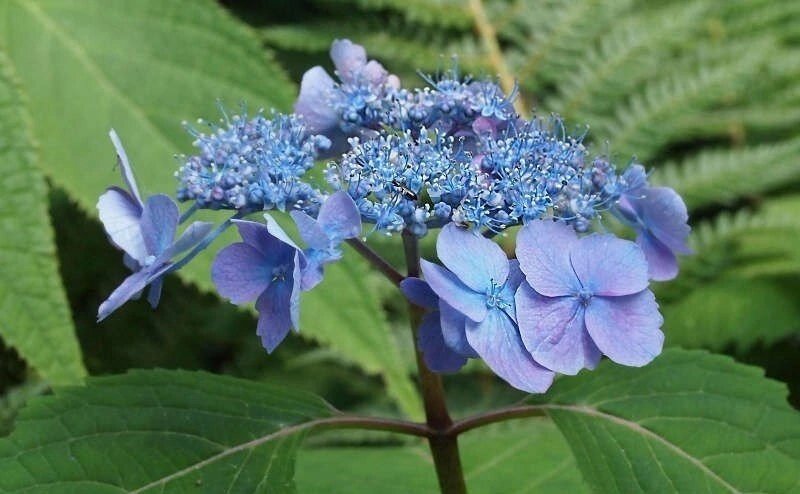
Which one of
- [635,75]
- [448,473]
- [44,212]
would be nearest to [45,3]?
[44,212]

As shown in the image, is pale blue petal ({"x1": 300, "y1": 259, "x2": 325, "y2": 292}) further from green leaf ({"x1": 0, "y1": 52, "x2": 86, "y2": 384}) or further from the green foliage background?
green leaf ({"x1": 0, "y1": 52, "x2": 86, "y2": 384})

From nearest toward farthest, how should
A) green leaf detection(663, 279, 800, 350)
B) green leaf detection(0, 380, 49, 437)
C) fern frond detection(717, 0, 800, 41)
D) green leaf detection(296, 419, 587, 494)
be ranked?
1. green leaf detection(296, 419, 587, 494)
2. green leaf detection(0, 380, 49, 437)
3. green leaf detection(663, 279, 800, 350)
4. fern frond detection(717, 0, 800, 41)

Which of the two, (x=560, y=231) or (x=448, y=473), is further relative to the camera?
(x=448, y=473)

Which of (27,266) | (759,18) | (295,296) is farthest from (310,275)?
(759,18)

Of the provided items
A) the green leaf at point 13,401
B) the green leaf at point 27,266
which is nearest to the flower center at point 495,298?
the green leaf at point 27,266

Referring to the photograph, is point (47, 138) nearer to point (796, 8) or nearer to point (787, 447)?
point (787, 447)

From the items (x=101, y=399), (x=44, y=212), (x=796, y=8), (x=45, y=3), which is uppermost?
(x=796, y=8)

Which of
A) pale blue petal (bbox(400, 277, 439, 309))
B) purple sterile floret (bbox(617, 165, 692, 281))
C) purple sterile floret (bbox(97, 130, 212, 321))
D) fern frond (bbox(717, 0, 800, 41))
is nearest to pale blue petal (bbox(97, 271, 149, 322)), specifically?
purple sterile floret (bbox(97, 130, 212, 321))
